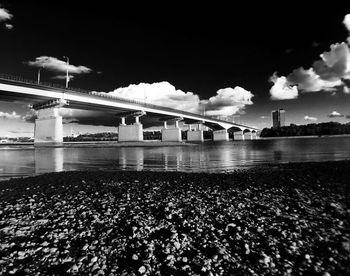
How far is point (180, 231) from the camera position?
15.0 ft

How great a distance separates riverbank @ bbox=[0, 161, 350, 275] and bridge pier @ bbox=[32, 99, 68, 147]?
5869 centimetres

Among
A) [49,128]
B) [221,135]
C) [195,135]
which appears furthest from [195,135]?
[49,128]

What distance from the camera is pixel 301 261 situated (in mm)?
3396

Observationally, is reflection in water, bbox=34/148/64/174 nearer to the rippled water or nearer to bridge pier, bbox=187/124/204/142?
the rippled water

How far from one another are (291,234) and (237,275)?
6.15 ft

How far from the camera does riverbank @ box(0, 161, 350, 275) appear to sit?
3.41 m

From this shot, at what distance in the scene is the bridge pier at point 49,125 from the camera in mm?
58978

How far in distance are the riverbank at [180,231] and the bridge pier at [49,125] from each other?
58689 mm

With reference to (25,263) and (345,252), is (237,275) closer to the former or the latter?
(345,252)

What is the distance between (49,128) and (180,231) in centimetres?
6698

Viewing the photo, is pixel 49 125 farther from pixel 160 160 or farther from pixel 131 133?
pixel 160 160

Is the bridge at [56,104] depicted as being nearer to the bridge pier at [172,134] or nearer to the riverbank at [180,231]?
the bridge pier at [172,134]

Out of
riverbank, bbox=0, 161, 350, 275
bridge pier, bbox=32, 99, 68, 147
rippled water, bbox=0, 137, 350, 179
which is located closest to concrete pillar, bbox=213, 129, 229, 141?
bridge pier, bbox=32, 99, 68, 147

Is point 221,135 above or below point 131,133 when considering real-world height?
above
